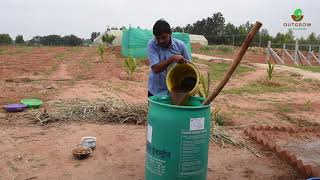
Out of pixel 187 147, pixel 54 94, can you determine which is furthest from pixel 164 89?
pixel 54 94

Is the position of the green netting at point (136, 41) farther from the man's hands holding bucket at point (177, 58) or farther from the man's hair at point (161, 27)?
the man's hands holding bucket at point (177, 58)

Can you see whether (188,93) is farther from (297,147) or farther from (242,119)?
(242,119)

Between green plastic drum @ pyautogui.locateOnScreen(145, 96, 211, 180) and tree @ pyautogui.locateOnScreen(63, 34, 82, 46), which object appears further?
tree @ pyautogui.locateOnScreen(63, 34, 82, 46)

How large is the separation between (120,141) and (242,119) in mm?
2630

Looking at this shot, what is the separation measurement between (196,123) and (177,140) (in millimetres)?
162

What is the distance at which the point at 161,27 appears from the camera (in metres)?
3.00

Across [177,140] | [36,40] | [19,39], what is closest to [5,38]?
[36,40]

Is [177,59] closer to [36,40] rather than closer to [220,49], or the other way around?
[220,49]

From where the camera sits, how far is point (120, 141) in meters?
4.31

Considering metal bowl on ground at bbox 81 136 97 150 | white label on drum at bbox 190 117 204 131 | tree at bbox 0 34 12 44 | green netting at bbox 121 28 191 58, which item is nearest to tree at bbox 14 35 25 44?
tree at bbox 0 34 12 44

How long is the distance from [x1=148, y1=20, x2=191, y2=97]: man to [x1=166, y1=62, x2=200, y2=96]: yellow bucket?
0.05 m

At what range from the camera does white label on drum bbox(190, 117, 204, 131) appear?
2498mm

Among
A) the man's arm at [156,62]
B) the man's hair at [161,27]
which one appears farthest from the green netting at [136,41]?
Result: the man's hair at [161,27]

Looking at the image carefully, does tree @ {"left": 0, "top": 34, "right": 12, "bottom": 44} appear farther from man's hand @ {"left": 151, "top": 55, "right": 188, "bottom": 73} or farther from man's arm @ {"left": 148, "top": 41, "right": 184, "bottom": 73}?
man's hand @ {"left": 151, "top": 55, "right": 188, "bottom": 73}
